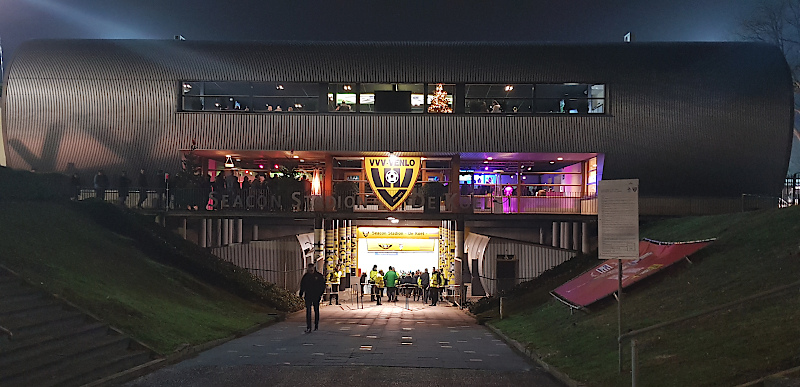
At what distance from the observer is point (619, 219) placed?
11.1 meters

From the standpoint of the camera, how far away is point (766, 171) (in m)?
35.1

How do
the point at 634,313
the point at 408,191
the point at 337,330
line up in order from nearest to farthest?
1. the point at 634,313
2. the point at 337,330
3. the point at 408,191

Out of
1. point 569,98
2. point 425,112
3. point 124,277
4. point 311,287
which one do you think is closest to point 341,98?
point 425,112

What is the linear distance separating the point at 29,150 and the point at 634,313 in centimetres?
3216

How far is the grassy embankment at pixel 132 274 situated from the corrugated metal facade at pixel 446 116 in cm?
1136

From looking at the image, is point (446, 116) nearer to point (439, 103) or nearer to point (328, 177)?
point (439, 103)

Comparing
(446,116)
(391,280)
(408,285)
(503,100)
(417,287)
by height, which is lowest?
Result: (417,287)

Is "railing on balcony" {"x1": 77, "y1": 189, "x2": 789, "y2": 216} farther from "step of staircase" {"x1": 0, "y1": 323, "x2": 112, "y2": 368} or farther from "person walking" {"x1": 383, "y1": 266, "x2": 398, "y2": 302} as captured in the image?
"step of staircase" {"x1": 0, "y1": 323, "x2": 112, "y2": 368}

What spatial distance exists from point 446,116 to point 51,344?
2620 cm

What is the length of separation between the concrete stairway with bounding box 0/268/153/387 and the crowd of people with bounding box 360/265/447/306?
18964mm

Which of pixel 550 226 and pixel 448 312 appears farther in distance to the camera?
pixel 550 226

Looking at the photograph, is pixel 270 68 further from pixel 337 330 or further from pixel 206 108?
pixel 337 330

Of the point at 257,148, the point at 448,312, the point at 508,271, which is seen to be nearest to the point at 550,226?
the point at 508,271

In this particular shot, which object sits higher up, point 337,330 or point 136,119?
point 136,119
